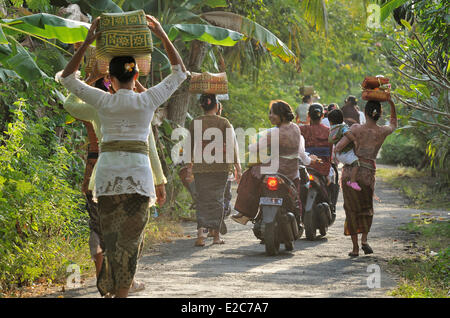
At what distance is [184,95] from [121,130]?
27.9 ft

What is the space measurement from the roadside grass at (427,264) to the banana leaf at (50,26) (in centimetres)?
451

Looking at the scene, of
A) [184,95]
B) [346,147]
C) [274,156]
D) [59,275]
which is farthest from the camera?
[184,95]

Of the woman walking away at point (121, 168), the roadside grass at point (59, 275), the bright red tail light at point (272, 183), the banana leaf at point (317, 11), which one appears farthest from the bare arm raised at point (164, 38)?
the banana leaf at point (317, 11)

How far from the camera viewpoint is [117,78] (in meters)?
6.46

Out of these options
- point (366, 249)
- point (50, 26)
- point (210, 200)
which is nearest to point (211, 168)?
point (210, 200)

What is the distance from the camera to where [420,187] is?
849 inches

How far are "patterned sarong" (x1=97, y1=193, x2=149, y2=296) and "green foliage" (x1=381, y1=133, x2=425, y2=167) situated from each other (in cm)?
2362

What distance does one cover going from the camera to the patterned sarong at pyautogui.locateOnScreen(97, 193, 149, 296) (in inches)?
250

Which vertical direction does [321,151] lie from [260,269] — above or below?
above

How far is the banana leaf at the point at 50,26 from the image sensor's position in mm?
9133

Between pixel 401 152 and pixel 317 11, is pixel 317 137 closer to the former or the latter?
pixel 317 11
